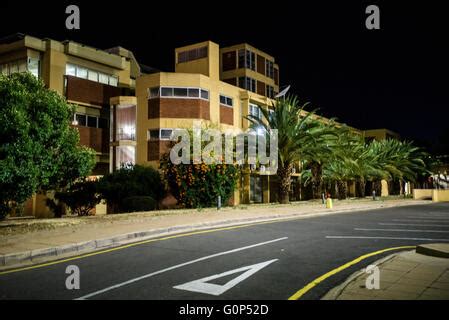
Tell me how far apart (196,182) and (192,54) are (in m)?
17.4

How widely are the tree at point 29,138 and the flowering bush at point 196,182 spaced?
882cm

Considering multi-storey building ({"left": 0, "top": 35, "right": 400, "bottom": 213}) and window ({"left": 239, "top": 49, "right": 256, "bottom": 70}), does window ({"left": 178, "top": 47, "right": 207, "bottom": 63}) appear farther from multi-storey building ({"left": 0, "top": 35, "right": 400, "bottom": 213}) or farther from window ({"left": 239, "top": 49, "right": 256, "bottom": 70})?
window ({"left": 239, "top": 49, "right": 256, "bottom": 70})

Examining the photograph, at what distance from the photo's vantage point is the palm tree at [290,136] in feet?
91.3

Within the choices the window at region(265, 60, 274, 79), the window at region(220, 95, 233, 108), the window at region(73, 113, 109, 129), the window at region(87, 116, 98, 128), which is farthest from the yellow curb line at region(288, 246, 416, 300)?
the window at region(265, 60, 274, 79)

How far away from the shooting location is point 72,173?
17.5 meters

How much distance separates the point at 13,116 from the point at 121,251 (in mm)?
7040

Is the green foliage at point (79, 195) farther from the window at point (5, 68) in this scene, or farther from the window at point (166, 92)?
the window at point (5, 68)

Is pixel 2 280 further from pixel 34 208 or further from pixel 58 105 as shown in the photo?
pixel 34 208

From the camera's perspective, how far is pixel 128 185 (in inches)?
958

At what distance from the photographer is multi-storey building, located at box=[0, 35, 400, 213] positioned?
30891mm

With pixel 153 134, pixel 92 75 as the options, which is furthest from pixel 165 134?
pixel 92 75

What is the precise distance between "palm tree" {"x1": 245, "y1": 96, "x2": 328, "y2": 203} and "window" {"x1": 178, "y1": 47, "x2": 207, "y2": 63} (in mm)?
11398

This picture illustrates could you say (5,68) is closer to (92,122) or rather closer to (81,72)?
(81,72)
